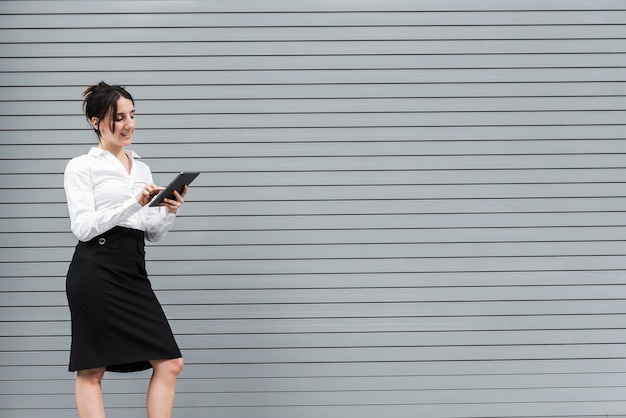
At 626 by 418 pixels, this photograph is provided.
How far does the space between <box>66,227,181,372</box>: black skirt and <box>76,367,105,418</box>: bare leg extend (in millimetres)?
67

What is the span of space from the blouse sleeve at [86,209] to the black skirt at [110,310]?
0.37ft

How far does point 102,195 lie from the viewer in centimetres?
273

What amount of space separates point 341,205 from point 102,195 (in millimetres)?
1382

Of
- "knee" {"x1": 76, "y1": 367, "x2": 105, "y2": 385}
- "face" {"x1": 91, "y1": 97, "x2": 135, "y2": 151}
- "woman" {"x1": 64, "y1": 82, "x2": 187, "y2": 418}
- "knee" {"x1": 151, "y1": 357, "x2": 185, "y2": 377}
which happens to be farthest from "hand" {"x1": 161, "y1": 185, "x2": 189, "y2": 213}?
"knee" {"x1": 76, "y1": 367, "x2": 105, "y2": 385}

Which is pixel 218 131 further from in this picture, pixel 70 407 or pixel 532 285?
pixel 532 285

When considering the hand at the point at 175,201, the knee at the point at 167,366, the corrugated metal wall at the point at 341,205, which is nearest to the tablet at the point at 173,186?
the hand at the point at 175,201

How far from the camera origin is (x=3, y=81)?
3.61m

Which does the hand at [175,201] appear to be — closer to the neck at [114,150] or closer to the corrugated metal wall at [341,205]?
the neck at [114,150]

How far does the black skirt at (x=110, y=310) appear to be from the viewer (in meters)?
2.69

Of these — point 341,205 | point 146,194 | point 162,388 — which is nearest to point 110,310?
point 162,388

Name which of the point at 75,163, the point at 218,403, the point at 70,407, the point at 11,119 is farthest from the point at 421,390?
the point at 11,119

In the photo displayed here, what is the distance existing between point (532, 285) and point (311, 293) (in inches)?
49.2

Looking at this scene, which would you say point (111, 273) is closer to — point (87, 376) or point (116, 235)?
point (116, 235)

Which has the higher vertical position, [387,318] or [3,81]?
[3,81]
